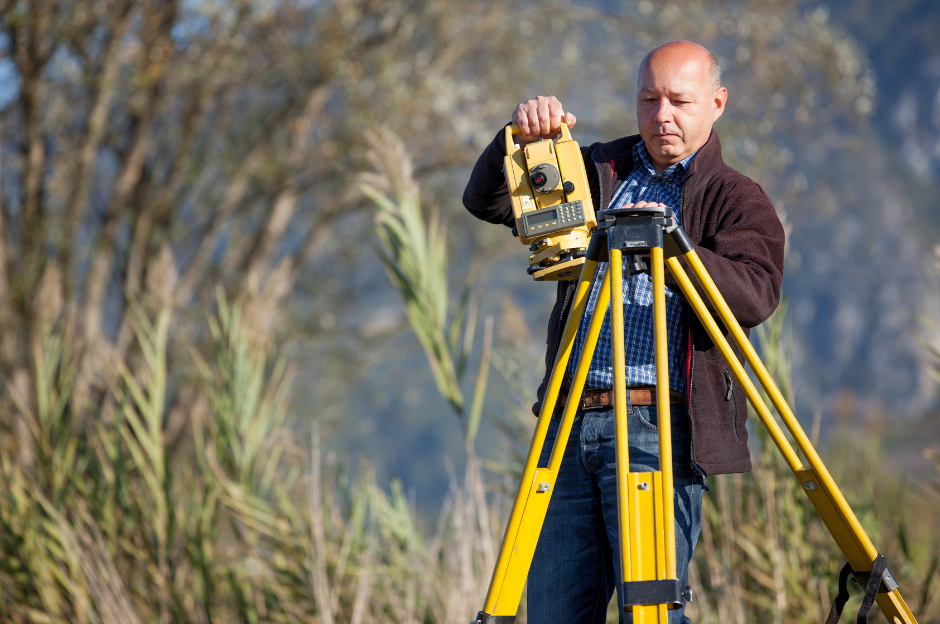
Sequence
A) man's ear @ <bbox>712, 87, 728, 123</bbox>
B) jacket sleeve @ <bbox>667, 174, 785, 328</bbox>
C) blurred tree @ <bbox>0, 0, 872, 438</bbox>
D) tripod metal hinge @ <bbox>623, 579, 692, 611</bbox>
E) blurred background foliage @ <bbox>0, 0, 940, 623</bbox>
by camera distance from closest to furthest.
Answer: tripod metal hinge @ <bbox>623, 579, 692, 611</bbox> < jacket sleeve @ <bbox>667, 174, 785, 328</bbox> < man's ear @ <bbox>712, 87, 728, 123</bbox> < blurred background foliage @ <bbox>0, 0, 940, 623</bbox> < blurred tree @ <bbox>0, 0, 872, 438</bbox>

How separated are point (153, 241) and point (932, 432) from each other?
5964mm

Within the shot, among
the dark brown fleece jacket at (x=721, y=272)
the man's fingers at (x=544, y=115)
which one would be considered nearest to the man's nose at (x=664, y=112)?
the dark brown fleece jacket at (x=721, y=272)

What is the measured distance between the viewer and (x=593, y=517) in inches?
60.7

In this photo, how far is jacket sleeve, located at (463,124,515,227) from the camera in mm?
1640

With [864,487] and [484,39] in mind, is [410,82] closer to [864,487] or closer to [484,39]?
[484,39]

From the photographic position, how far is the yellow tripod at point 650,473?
1272 millimetres

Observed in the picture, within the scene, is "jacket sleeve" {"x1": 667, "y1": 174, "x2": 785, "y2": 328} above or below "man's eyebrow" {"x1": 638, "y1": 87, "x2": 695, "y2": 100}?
below

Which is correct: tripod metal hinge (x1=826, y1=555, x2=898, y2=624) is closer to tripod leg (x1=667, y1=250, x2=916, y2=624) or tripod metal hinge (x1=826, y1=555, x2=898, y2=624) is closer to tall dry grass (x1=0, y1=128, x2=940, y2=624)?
tripod leg (x1=667, y1=250, x2=916, y2=624)

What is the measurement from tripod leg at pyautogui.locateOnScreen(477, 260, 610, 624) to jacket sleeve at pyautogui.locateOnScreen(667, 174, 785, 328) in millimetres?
214

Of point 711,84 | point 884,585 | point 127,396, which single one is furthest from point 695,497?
point 127,396

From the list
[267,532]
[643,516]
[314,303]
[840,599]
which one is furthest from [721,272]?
[314,303]

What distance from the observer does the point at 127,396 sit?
326 cm

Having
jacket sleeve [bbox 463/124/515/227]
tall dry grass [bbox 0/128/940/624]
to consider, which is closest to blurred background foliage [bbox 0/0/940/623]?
tall dry grass [bbox 0/128/940/624]

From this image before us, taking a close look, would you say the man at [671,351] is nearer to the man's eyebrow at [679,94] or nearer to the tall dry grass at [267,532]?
the man's eyebrow at [679,94]
